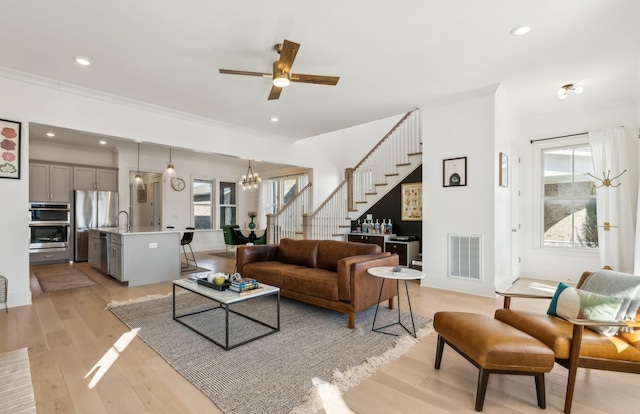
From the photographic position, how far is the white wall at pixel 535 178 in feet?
15.4

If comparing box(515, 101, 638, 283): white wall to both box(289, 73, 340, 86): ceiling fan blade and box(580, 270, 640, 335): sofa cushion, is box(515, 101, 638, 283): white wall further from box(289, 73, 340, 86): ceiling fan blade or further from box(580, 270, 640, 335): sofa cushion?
box(289, 73, 340, 86): ceiling fan blade

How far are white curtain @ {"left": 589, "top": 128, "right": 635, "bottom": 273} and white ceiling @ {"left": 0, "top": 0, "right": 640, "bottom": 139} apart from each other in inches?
27.4

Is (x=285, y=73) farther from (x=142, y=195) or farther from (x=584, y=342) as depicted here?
(x=142, y=195)

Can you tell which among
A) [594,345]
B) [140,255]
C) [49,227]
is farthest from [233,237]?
[594,345]

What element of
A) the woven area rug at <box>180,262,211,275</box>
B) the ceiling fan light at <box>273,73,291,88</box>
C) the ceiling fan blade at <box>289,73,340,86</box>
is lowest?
the woven area rug at <box>180,262,211,275</box>

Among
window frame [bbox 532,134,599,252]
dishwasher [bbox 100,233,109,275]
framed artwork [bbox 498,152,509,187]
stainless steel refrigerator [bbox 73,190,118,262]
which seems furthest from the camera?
stainless steel refrigerator [bbox 73,190,118,262]

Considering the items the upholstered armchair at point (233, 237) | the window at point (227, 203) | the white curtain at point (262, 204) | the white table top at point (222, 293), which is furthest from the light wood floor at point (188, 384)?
the white curtain at point (262, 204)

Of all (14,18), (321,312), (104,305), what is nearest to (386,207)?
(321,312)

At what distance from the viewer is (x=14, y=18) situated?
268 cm

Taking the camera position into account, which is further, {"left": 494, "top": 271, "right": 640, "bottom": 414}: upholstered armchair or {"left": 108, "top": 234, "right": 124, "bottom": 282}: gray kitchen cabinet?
{"left": 108, "top": 234, "right": 124, "bottom": 282}: gray kitchen cabinet

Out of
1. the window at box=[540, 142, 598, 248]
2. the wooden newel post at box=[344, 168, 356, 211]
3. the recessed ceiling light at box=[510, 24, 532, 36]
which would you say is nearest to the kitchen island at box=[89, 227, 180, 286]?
the wooden newel post at box=[344, 168, 356, 211]

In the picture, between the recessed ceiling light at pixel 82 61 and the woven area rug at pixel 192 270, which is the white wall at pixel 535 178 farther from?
the recessed ceiling light at pixel 82 61

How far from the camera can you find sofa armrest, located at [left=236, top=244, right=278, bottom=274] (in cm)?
437

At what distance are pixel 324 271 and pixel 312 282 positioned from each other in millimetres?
425
